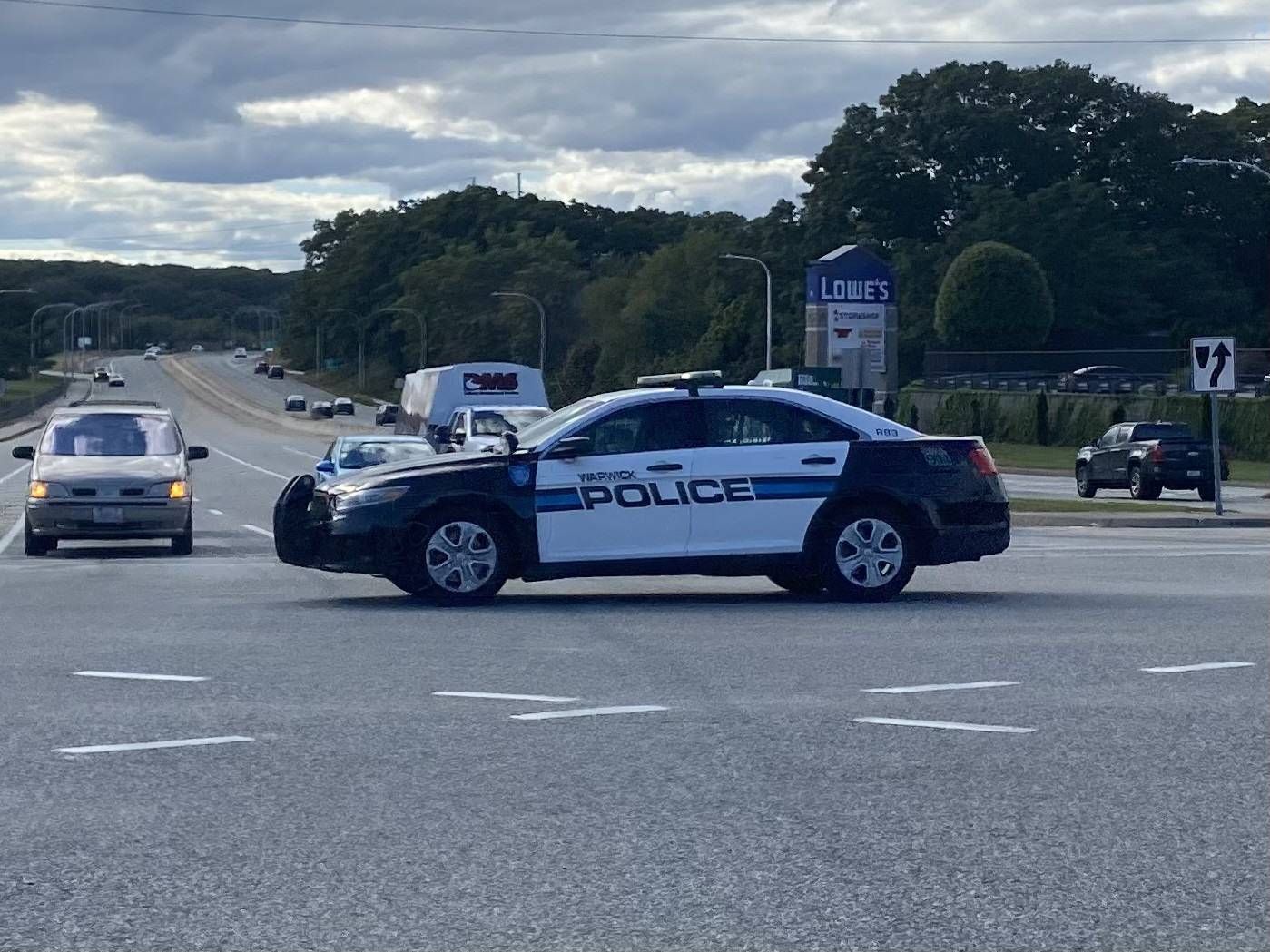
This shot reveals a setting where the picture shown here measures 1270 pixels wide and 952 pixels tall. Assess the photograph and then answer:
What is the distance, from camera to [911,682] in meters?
10.3

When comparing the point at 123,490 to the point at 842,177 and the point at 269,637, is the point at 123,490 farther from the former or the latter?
the point at 842,177

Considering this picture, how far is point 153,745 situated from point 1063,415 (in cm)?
5911

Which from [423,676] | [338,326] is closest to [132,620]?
[423,676]

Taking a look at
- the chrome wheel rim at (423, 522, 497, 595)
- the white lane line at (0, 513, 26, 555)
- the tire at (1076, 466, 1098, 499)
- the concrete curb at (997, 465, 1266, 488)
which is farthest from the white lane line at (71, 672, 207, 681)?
the concrete curb at (997, 465, 1266, 488)

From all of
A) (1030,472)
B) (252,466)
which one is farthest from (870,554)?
(252,466)

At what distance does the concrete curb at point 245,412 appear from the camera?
317ft

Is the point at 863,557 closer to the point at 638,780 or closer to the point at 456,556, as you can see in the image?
the point at 456,556

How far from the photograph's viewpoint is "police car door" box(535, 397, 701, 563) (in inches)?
568

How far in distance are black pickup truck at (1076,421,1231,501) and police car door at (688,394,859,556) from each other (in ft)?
76.8

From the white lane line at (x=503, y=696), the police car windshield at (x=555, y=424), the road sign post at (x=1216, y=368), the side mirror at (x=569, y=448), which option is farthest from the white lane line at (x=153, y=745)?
the road sign post at (x=1216, y=368)

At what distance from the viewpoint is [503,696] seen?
9.76m

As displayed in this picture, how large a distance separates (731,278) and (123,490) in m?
93.7

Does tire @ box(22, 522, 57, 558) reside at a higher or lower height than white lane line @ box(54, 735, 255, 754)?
lower

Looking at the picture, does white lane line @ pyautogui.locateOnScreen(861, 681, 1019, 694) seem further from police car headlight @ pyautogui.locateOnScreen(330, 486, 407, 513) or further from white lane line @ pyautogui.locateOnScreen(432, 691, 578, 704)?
police car headlight @ pyautogui.locateOnScreen(330, 486, 407, 513)
